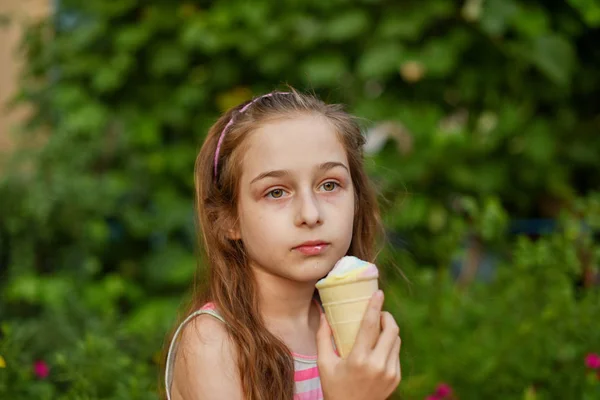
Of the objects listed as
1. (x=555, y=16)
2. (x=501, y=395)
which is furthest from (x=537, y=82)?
(x=501, y=395)

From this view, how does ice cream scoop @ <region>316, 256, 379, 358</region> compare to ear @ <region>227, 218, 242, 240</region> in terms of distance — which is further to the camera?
ear @ <region>227, 218, 242, 240</region>

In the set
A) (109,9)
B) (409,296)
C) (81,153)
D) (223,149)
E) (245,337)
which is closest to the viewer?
(245,337)

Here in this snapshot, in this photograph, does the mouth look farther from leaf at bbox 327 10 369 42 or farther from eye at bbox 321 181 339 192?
leaf at bbox 327 10 369 42

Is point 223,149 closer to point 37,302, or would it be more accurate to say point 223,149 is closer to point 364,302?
point 364,302

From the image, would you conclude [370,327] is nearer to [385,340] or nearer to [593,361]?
[385,340]

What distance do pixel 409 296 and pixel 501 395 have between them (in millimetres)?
905

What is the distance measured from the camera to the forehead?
207cm

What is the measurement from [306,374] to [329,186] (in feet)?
1.59

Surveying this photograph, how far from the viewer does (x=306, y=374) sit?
2162 millimetres

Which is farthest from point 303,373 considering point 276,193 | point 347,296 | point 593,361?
point 593,361

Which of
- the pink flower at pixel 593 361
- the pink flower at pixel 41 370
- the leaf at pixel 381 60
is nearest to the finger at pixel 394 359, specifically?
the pink flower at pixel 593 361

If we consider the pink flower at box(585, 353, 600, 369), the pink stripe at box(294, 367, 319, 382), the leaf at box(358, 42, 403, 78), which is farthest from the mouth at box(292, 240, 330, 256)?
the leaf at box(358, 42, 403, 78)

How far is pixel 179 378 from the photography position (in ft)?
6.95

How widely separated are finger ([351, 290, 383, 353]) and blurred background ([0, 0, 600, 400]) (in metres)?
1.88
